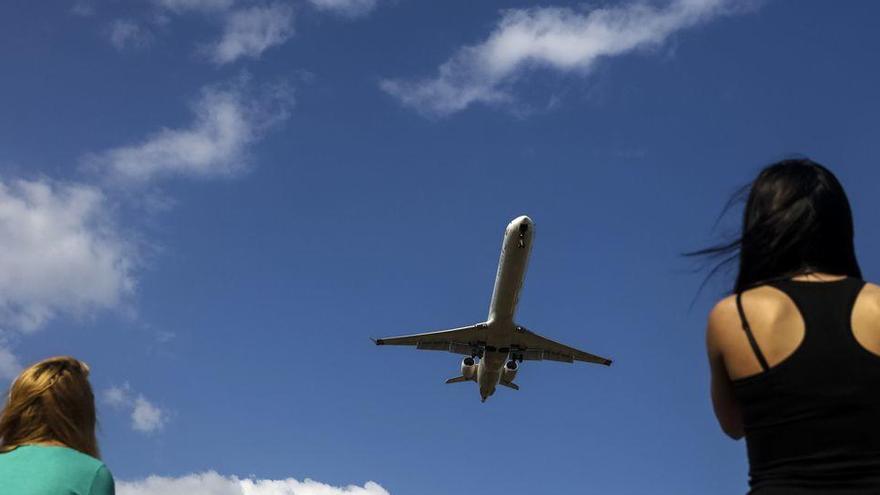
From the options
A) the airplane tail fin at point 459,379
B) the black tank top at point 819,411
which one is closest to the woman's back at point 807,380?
the black tank top at point 819,411

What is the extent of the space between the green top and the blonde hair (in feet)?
0.38

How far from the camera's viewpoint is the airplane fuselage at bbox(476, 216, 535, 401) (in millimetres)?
54875

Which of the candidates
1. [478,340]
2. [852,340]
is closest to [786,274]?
[852,340]

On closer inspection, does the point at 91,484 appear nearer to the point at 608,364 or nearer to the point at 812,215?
the point at 812,215

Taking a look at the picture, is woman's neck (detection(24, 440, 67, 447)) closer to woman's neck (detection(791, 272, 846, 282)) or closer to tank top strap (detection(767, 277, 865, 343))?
tank top strap (detection(767, 277, 865, 343))

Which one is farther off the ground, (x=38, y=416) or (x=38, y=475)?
(x=38, y=416)

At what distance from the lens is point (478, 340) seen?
6178 centimetres

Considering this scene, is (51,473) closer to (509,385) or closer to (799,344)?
(799,344)

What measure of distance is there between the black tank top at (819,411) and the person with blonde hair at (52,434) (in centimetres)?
414

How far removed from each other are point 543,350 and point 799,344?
201ft

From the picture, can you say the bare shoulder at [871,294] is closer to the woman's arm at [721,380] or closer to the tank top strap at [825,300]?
the tank top strap at [825,300]

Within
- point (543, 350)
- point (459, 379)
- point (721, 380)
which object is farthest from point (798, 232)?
point (459, 379)

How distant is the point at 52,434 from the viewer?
580cm

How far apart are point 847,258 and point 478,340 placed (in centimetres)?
5765
